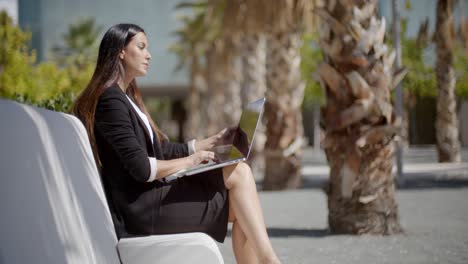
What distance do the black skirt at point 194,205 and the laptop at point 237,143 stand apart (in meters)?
0.07

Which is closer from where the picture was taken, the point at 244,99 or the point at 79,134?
the point at 79,134

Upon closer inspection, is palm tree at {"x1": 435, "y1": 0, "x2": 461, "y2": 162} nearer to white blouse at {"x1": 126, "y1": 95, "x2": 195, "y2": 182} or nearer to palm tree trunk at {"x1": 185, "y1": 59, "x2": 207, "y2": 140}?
palm tree trunk at {"x1": 185, "y1": 59, "x2": 207, "y2": 140}

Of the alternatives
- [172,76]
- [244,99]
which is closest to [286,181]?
[244,99]

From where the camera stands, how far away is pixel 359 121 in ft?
20.9

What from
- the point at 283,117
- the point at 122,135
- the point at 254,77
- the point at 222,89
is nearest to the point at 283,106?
the point at 283,117

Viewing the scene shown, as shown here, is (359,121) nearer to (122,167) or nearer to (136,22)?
(122,167)

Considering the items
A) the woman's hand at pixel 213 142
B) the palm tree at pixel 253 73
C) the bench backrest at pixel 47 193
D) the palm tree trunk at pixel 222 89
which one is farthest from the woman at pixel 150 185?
the palm tree trunk at pixel 222 89

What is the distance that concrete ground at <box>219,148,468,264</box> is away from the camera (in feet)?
16.5

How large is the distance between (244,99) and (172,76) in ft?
75.1

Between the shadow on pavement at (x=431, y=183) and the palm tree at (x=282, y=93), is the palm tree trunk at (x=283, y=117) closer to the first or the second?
the palm tree at (x=282, y=93)

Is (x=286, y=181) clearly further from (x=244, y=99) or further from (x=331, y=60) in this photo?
(x=331, y=60)

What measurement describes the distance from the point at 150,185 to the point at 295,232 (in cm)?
339

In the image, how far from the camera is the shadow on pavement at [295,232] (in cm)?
638

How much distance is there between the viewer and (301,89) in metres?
12.8
